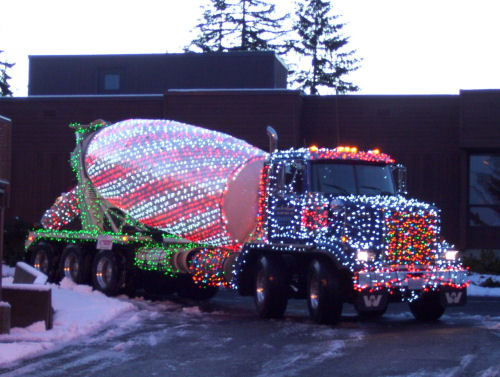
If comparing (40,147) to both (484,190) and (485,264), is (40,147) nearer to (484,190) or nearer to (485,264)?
(484,190)

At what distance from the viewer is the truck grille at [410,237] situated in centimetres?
1449

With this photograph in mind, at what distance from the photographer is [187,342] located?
1250 cm

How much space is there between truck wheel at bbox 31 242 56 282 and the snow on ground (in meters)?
1.79

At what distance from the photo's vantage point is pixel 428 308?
1557 centimetres

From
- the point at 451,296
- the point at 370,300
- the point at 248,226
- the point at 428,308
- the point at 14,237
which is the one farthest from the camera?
the point at 14,237

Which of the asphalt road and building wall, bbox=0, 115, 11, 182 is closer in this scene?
the asphalt road

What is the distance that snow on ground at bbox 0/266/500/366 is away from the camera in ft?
37.0

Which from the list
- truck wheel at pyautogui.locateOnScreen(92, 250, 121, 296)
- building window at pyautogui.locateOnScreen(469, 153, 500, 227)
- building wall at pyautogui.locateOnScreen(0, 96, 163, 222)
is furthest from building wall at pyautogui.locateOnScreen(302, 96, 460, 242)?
truck wheel at pyautogui.locateOnScreen(92, 250, 121, 296)

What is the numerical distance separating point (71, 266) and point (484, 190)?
1605 centimetres

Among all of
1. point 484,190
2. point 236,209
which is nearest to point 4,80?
point 484,190

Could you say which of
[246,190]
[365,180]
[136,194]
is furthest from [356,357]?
[136,194]

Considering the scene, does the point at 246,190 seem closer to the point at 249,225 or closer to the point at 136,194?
the point at 249,225

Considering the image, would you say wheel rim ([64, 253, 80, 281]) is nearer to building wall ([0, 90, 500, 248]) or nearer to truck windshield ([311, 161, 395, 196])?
truck windshield ([311, 161, 395, 196])

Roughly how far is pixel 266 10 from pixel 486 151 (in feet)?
134
